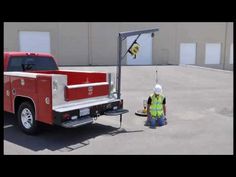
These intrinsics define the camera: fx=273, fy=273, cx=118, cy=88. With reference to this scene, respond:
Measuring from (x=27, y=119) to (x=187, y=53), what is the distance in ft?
77.0

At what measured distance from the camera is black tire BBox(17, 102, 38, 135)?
19.9 feet

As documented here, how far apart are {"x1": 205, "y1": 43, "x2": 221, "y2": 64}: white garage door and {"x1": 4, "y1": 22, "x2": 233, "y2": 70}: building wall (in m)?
0.42

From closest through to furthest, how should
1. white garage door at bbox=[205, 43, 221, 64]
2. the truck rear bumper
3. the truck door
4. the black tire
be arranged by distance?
the truck rear bumper → the black tire → the truck door → white garage door at bbox=[205, 43, 221, 64]

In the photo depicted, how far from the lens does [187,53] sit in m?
27.5

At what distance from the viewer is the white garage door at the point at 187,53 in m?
27.2

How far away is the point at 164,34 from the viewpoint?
26.3 metres

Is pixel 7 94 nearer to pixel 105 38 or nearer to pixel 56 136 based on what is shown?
pixel 56 136

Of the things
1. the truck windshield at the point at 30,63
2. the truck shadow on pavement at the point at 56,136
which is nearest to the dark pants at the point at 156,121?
the truck shadow on pavement at the point at 56,136

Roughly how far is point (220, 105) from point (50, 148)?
6.89 metres

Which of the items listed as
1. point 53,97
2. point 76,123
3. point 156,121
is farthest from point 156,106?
point 53,97

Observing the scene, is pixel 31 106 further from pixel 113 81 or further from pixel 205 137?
pixel 205 137

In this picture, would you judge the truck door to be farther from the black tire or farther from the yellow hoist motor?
the yellow hoist motor

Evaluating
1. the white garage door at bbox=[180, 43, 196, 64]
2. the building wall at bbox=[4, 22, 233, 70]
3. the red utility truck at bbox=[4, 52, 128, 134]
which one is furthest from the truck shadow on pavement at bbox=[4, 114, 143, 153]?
the white garage door at bbox=[180, 43, 196, 64]

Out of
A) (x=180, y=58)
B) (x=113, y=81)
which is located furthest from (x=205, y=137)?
(x=180, y=58)
